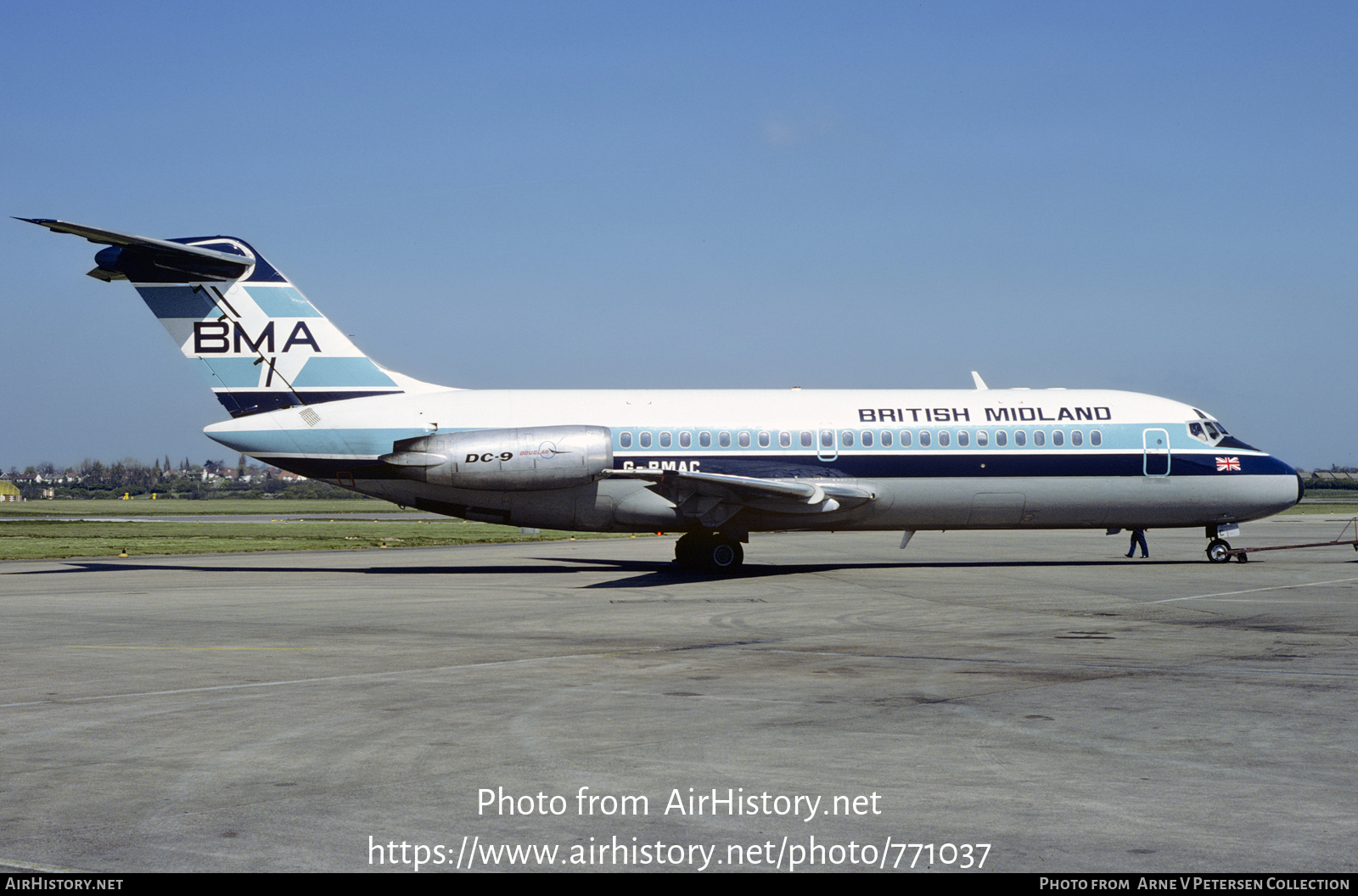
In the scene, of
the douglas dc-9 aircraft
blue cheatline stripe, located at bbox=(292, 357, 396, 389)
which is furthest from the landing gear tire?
blue cheatline stripe, located at bbox=(292, 357, 396, 389)

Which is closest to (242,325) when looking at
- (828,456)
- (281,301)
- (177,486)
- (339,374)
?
(281,301)

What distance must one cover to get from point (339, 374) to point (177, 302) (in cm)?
389

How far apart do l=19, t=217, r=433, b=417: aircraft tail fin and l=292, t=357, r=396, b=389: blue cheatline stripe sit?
2 centimetres

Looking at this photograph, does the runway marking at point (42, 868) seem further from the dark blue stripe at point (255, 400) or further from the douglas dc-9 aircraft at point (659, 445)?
the dark blue stripe at point (255, 400)

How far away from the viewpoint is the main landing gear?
87.7 feet

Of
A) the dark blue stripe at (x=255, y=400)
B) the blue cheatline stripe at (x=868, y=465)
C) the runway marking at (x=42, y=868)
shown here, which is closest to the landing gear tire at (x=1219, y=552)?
the blue cheatline stripe at (x=868, y=465)

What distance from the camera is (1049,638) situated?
1510 centimetres

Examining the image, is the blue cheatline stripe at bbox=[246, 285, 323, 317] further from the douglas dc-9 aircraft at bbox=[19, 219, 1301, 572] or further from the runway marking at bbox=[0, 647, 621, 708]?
the runway marking at bbox=[0, 647, 621, 708]

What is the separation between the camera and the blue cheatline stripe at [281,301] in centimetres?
2655

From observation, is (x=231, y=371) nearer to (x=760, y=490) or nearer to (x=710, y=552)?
(x=710, y=552)

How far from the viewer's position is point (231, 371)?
2645 cm

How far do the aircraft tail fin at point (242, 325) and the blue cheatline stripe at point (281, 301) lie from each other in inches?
0.8
